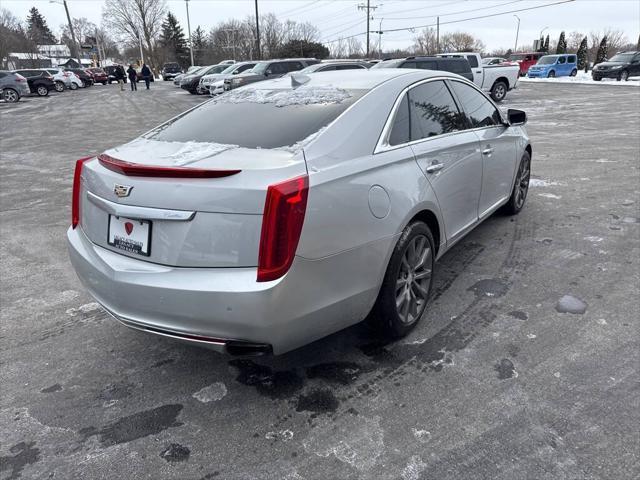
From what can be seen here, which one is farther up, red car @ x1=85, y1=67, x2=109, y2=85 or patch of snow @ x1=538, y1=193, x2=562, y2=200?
red car @ x1=85, y1=67, x2=109, y2=85

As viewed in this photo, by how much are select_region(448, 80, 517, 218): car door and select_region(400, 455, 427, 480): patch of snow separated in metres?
2.51

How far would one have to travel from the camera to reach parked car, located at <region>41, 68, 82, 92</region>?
34.8m

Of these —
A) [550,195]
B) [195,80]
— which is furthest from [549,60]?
[550,195]

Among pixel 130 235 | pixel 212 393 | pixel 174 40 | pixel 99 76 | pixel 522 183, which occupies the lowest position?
pixel 212 393

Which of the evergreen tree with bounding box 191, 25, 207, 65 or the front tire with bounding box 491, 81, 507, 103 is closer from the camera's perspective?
the front tire with bounding box 491, 81, 507, 103

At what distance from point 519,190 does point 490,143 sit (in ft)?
4.68

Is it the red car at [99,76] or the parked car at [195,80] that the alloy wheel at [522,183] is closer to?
the parked car at [195,80]

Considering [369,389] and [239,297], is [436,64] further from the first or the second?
[239,297]

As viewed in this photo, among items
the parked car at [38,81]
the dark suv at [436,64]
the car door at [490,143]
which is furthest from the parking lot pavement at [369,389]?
the parked car at [38,81]

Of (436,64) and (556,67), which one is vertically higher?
(436,64)

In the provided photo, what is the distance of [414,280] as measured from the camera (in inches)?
121

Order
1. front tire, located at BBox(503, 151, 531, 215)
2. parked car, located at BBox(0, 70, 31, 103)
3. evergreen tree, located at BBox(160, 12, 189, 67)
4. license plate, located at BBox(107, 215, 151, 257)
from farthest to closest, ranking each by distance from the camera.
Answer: evergreen tree, located at BBox(160, 12, 189, 67) < parked car, located at BBox(0, 70, 31, 103) < front tire, located at BBox(503, 151, 531, 215) < license plate, located at BBox(107, 215, 151, 257)

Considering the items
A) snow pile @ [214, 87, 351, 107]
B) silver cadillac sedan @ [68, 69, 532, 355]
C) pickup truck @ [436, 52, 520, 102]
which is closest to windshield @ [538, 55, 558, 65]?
pickup truck @ [436, 52, 520, 102]

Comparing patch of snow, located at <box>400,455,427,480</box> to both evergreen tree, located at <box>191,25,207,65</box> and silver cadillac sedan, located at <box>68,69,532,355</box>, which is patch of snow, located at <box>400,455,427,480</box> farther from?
evergreen tree, located at <box>191,25,207,65</box>
